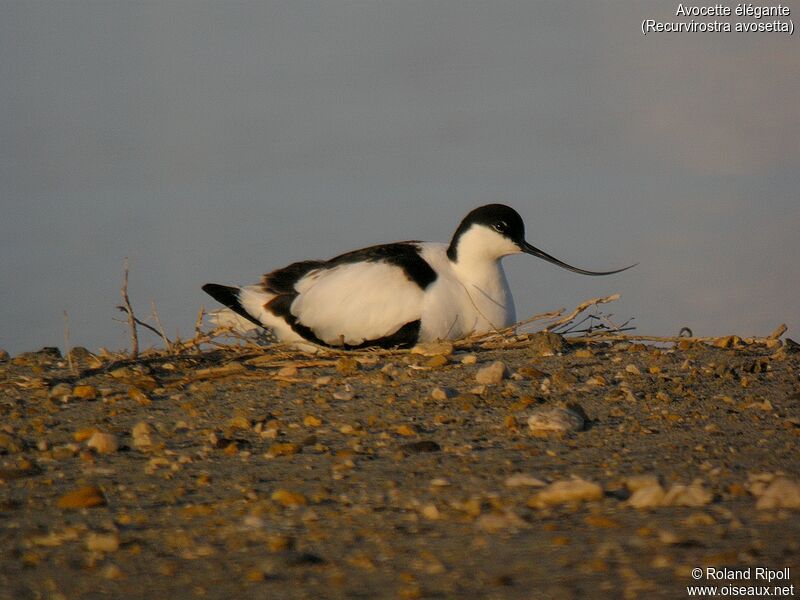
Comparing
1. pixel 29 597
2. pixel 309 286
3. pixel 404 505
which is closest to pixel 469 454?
pixel 404 505

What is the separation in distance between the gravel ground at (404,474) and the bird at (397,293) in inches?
16.7

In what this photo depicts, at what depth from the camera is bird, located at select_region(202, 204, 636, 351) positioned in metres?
7.42

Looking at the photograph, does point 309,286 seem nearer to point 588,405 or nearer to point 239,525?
point 588,405

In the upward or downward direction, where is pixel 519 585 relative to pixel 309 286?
downward

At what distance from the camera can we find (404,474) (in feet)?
14.2

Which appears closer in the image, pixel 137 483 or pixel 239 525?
pixel 239 525

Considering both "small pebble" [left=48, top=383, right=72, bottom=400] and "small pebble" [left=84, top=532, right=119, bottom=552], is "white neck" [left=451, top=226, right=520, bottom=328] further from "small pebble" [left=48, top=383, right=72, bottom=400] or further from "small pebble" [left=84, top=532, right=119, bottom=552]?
"small pebble" [left=84, top=532, right=119, bottom=552]

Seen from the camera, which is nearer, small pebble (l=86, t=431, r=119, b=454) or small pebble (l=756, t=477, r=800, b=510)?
small pebble (l=756, t=477, r=800, b=510)

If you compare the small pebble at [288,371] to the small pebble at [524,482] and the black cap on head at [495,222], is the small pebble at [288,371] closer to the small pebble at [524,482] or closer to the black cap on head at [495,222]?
the black cap on head at [495,222]

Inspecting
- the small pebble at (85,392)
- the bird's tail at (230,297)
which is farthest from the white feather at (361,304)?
the small pebble at (85,392)

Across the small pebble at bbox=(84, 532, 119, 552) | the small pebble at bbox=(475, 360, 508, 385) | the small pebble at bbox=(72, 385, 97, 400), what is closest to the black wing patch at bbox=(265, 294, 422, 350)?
the small pebble at bbox=(475, 360, 508, 385)

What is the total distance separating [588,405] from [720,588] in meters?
2.73

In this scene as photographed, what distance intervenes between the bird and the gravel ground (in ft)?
1.39

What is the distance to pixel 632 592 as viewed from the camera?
2914 mm
